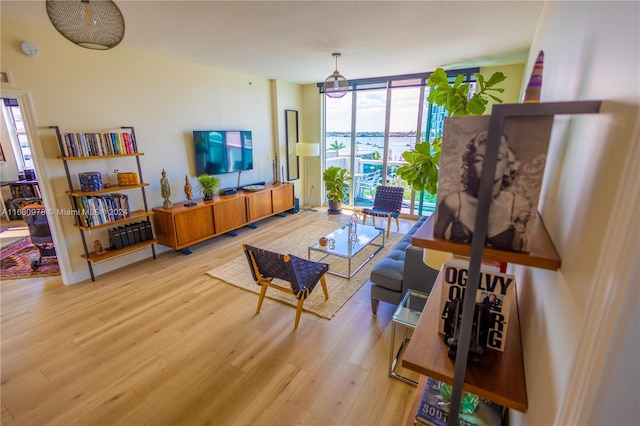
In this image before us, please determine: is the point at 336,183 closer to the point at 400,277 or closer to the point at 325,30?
the point at 325,30

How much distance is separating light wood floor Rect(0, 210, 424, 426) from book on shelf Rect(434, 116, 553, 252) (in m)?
1.63

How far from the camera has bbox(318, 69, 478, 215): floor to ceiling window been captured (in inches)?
213

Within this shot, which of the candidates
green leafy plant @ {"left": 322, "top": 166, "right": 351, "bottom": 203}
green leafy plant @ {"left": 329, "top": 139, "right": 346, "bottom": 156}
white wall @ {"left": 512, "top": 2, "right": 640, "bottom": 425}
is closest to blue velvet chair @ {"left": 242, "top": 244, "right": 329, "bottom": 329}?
white wall @ {"left": 512, "top": 2, "right": 640, "bottom": 425}

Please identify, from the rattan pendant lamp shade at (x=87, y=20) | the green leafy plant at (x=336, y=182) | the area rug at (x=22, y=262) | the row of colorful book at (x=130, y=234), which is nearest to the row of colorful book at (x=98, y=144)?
the row of colorful book at (x=130, y=234)

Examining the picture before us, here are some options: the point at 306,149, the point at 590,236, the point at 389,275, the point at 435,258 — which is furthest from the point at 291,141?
the point at 590,236

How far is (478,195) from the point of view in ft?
2.27

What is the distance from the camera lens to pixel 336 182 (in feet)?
19.5

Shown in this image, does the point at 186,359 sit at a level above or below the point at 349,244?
below

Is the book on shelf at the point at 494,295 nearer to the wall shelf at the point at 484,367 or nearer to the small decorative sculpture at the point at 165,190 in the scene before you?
the wall shelf at the point at 484,367

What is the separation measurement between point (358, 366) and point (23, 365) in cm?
256

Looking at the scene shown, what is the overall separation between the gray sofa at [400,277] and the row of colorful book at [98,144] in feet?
10.8

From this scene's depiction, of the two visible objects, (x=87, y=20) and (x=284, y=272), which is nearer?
(x=87, y=20)

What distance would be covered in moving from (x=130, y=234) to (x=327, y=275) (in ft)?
8.46

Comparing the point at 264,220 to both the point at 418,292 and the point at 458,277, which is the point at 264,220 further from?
the point at 458,277
